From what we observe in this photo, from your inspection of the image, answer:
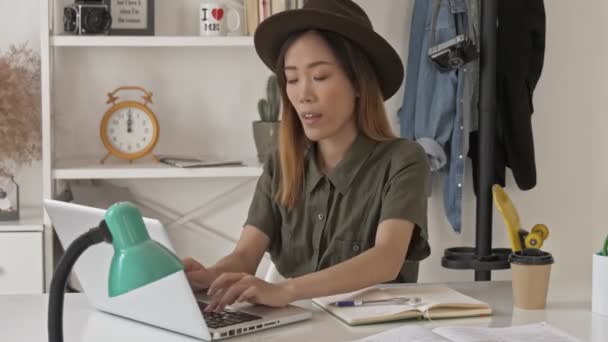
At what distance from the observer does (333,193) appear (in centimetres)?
231

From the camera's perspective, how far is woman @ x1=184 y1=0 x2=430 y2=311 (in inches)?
87.8

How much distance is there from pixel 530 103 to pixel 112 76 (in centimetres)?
156

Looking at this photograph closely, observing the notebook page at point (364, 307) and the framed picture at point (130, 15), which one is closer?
the notebook page at point (364, 307)

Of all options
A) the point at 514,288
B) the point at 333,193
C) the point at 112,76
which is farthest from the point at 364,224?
the point at 112,76

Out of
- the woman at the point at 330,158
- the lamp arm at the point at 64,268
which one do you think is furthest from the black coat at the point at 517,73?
the lamp arm at the point at 64,268

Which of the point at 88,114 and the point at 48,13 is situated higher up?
the point at 48,13

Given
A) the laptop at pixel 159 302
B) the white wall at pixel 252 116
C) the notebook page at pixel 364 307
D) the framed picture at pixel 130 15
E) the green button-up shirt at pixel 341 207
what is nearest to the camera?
the laptop at pixel 159 302

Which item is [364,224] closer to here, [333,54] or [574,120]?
[333,54]

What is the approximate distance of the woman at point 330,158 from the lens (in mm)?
2230

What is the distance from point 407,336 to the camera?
1.57 m

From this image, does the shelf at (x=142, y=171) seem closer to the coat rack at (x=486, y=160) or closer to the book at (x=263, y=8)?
the book at (x=263, y=8)

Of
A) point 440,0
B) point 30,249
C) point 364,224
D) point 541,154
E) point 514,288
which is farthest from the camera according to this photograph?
point 541,154

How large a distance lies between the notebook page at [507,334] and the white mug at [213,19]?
2070 mm

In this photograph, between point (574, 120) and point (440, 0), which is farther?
point (574, 120)
